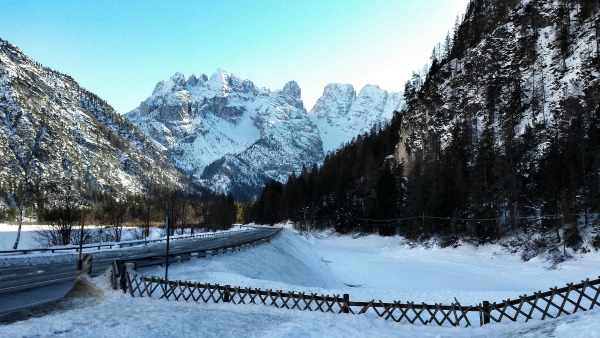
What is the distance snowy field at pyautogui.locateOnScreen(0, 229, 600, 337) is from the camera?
13.3 m

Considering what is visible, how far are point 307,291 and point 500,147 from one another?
6378 centimetres

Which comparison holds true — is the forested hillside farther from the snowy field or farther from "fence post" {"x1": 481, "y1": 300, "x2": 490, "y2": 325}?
"fence post" {"x1": 481, "y1": 300, "x2": 490, "y2": 325}

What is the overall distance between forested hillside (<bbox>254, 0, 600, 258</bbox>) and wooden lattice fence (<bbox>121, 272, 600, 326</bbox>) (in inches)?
1404

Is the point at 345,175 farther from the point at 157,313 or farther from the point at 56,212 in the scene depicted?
the point at 157,313

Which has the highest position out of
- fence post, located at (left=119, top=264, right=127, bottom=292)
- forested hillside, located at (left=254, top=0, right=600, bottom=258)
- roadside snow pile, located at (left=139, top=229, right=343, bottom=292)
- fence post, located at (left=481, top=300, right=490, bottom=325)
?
forested hillside, located at (left=254, top=0, right=600, bottom=258)

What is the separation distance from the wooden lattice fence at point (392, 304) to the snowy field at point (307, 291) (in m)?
0.51

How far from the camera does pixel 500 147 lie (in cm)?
7194

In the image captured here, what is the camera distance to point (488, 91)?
282 ft

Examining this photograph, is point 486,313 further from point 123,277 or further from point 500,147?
point 500,147

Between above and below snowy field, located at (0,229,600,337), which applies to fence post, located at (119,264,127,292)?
above

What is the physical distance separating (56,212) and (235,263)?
133ft

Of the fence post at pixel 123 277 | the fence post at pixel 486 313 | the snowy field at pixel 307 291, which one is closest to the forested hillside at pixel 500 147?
the snowy field at pixel 307 291

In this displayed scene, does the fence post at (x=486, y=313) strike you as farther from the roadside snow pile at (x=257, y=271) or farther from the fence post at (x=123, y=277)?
the fence post at (x=123, y=277)

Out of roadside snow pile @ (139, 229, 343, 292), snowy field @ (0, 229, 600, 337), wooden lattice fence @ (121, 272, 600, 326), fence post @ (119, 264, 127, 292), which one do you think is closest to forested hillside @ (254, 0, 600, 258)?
snowy field @ (0, 229, 600, 337)
